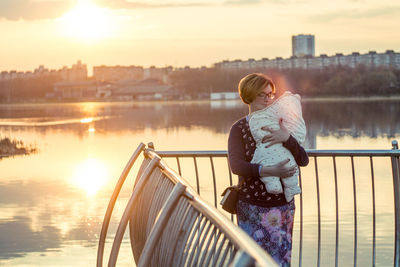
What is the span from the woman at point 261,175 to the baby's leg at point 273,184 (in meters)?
0.04

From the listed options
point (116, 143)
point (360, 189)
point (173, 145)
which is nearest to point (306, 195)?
point (360, 189)

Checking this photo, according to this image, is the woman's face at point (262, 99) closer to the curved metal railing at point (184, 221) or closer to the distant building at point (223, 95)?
the curved metal railing at point (184, 221)

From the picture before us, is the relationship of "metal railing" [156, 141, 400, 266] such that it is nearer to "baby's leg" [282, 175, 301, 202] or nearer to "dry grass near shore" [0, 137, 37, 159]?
"baby's leg" [282, 175, 301, 202]

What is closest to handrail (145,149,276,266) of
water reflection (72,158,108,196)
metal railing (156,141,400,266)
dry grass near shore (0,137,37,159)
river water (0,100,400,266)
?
metal railing (156,141,400,266)

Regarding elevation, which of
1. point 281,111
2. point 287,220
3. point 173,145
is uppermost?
point 281,111

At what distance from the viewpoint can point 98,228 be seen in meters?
13.7

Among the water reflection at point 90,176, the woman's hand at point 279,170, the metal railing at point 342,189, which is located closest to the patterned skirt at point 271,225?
the woman's hand at point 279,170

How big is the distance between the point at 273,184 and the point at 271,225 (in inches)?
11.5

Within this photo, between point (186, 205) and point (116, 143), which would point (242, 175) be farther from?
point (116, 143)

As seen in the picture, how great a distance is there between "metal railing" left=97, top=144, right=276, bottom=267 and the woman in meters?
0.52

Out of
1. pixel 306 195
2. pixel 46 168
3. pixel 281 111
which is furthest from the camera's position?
pixel 46 168

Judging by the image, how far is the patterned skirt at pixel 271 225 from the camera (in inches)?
176

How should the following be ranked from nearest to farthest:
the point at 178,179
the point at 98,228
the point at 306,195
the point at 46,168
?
the point at 178,179, the point at 98,228, the point at 306,195, the point at 46,168

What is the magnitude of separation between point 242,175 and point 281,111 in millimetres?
487
